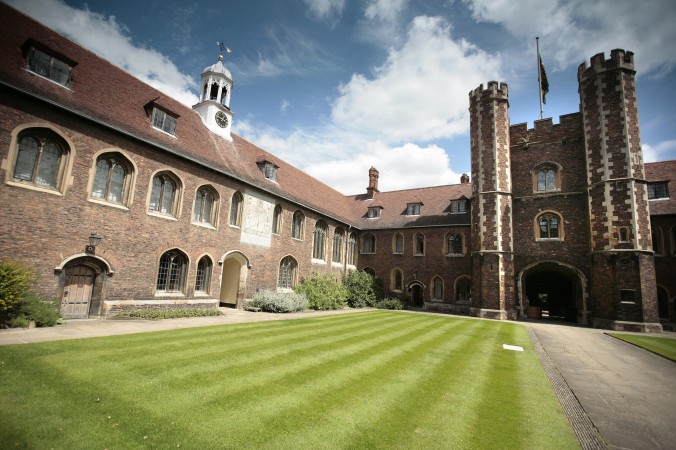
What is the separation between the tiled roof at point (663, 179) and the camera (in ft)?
69.1

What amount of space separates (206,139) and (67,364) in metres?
14.3

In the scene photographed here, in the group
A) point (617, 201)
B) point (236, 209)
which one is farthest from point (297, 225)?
point (617, 201)

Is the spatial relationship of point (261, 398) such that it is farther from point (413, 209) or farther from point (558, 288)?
point (558, 288)

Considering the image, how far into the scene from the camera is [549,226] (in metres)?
22.1

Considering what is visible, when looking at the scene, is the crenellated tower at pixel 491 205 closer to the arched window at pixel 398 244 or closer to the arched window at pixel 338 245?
the arched window at pixel 398 244

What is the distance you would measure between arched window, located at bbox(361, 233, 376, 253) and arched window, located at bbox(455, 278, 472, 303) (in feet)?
26.4

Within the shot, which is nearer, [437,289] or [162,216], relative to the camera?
[162,216]

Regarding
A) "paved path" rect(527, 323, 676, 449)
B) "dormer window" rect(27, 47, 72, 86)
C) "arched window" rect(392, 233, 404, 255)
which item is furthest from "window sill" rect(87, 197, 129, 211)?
"arched window" rect(392, 233, 404, 255)

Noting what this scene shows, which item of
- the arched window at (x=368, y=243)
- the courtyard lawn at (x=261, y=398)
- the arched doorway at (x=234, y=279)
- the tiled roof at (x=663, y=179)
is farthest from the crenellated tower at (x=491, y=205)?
the arched doorway at (x=234, y=279)

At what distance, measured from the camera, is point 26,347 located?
22.0 ft

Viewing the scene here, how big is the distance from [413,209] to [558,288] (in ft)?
45.3

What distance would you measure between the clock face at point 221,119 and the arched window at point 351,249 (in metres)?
14.2

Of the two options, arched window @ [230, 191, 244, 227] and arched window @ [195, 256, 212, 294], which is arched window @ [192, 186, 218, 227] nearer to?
arched window @ [230, 191, 244, 227]

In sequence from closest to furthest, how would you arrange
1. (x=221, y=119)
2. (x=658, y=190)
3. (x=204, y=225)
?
(x=204, y=225) → (x=221, y=119) → (x=658, y=190)
